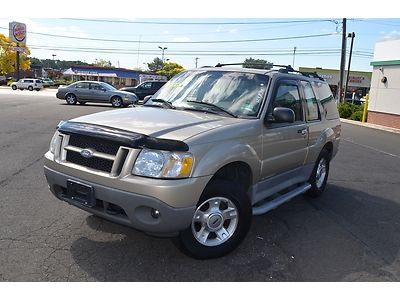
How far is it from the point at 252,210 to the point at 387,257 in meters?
1.48

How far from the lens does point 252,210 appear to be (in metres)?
3.93

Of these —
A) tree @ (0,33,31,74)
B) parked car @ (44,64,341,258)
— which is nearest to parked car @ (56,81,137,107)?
parked car @ (44,64,341,258)

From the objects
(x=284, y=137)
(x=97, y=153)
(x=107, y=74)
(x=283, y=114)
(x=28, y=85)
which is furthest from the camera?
(x=107, y=74)

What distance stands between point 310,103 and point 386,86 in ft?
55.1

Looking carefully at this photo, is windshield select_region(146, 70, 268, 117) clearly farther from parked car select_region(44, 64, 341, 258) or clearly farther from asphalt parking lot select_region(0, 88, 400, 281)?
asphalt parking lot select_region(0, 88, 400, 281)

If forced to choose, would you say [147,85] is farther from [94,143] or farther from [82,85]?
[94,143]

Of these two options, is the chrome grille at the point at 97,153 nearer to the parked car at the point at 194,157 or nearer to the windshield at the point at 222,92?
the parked car at the point at 194,157

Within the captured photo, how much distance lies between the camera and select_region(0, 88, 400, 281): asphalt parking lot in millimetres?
3324

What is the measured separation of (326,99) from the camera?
237 inches

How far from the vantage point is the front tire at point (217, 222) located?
11.3 feet

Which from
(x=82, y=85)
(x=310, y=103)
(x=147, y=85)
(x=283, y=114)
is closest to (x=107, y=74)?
(x=147, y=85)

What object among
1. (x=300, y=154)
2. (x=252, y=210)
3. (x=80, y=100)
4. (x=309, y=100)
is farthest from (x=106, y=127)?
(x=80, y=100)

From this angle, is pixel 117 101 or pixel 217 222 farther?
pixel 117 101
